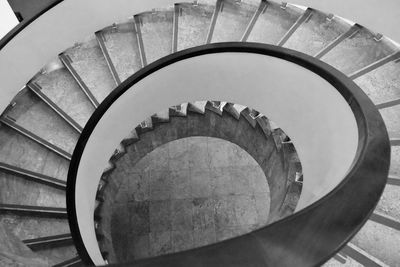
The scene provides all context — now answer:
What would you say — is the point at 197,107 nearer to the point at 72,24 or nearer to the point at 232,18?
the point at 232,18

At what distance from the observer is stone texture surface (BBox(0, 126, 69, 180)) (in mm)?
5234

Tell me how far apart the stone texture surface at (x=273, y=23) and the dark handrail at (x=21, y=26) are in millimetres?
2653

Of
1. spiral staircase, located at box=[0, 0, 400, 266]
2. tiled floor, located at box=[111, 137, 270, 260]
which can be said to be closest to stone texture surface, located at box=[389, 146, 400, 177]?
spiral staircase, located at box=[0, 0, 400, 266]

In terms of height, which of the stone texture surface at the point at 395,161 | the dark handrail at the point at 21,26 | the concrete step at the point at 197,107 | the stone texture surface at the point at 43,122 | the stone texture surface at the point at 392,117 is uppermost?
the dark handrail at the point at 21,26

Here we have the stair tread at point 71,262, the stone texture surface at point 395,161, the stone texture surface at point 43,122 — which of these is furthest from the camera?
the stone texture surface at point 43,122

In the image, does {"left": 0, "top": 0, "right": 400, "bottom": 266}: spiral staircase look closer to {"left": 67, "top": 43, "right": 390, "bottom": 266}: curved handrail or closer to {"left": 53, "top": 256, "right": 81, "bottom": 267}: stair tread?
{"left": 53, "top": 256, "right": 81, "bottom": 267}: stair tread

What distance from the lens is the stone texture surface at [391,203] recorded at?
390 centimetres

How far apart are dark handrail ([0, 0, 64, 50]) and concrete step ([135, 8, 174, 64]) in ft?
4.24

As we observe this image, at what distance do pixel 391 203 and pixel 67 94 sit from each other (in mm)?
4362

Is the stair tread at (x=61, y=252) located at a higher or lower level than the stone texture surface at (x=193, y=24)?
lower

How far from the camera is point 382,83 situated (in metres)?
4.64

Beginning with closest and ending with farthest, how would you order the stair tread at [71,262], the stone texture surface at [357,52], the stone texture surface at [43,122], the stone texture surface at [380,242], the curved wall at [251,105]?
1. the stone texture surface at [380,242]
2. the curved wall at [251,105]
3. the stair tread at [71,262]
4. the stone texture surface at [357,52]
5. the stone texture surface at [43,122]

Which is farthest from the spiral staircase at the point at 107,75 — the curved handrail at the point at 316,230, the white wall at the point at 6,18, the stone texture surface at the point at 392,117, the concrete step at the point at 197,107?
the curved handrail at the point at 316,230

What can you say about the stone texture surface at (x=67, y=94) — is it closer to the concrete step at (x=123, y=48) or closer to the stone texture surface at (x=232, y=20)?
the concrete step at (x=123, y=48)
